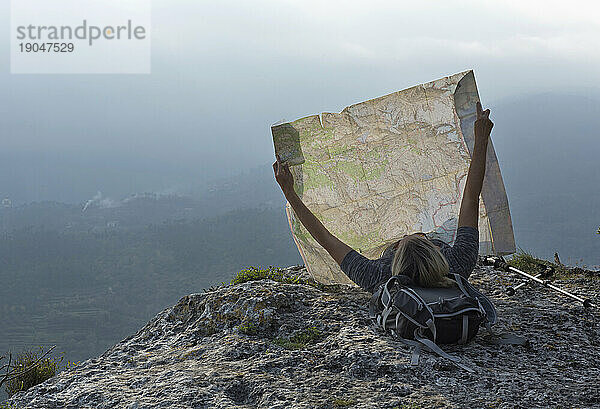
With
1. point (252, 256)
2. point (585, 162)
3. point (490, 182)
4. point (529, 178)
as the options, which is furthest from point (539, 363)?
point (585, 162)

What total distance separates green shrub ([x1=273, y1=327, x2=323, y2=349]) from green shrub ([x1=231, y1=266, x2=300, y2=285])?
1.73 meters

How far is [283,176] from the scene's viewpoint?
21.7ft

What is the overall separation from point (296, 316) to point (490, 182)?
3.43 m

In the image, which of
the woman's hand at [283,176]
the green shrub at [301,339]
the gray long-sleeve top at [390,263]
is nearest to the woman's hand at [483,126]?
the gray long-sleeve top at [390,263]

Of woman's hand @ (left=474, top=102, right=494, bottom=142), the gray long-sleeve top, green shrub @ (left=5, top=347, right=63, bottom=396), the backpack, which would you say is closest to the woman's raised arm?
woman's hand @ (left=474, top=102, right=494, bottom=142)

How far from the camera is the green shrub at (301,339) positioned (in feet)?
16.0

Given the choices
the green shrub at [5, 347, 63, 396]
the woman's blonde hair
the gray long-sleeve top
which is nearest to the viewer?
the woman's blonde hair

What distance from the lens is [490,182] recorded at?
23.1 ft

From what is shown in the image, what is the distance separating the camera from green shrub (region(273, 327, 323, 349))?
16.0ft

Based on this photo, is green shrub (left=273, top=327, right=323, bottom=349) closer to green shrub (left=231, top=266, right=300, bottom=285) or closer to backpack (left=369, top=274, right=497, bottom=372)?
backpack (left=369, top=274, right=497, bottom=372)

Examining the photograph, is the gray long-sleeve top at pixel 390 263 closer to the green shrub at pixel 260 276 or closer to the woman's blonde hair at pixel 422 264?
the woman's blonde hair at pixel 422 264

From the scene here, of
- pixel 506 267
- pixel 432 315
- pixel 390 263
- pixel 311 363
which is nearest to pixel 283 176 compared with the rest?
pixel 390 263

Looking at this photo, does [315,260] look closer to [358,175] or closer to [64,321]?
[358,175]

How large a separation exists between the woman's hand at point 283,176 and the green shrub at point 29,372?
139 inches
